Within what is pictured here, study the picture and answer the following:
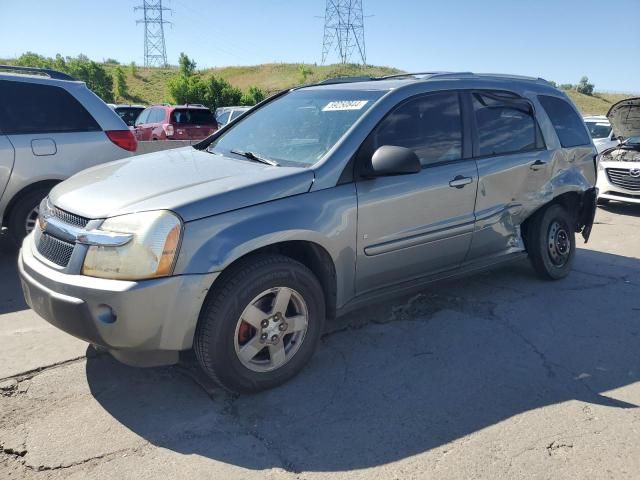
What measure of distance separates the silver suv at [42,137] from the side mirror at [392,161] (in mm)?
3546

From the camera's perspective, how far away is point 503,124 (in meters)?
4.37

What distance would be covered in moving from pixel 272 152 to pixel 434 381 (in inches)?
72.2

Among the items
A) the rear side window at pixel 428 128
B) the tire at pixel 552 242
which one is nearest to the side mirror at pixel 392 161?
the rear side window at pixel 428 128

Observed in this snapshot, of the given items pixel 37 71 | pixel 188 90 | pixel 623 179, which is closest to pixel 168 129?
pixel 37 71

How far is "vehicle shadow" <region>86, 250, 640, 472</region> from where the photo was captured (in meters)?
2.62

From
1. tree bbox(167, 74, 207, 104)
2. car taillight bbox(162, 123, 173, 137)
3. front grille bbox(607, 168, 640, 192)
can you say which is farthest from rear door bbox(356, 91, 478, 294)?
tree bbox(167, 74, 207, 104)

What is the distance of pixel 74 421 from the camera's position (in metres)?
2.72

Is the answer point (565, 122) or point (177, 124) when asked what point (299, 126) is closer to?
point (565, 122)

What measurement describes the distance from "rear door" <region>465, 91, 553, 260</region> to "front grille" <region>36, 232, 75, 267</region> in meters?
2.86

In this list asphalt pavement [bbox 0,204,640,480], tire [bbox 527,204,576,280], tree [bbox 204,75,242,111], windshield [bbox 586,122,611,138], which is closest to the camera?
asphalt pavement [bbox 0,204,640,480]

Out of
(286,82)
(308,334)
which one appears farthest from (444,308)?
(286,82)

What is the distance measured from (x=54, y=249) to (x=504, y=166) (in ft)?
10.9

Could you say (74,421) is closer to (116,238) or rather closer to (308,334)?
(116,238)

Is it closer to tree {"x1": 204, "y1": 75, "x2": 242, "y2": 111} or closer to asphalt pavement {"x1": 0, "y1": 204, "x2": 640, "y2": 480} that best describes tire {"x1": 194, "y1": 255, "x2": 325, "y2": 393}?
asphalt pavement {"x1": 0, "y1": 204, "x2": 640, "y2": 480}
